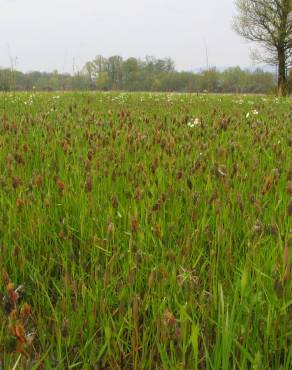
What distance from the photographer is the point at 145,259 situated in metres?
2.08

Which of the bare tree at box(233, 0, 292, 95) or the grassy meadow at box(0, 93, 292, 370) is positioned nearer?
the grassy meadow at box(0, 93, 292, 370)

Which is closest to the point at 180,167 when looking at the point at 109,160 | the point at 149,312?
the point at 109,160

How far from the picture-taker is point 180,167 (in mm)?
3664

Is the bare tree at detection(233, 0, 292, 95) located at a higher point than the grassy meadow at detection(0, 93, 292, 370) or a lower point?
higher

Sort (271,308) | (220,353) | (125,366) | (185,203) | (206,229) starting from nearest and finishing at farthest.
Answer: (220,353)
(125,366)
(271,308)
(206,229)
(185,203)

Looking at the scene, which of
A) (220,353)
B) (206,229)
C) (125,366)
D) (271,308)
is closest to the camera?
(220,353)

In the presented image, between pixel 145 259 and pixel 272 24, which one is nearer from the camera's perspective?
pixel 145 259

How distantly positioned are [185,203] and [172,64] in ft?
389

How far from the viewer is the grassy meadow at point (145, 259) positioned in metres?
1.47

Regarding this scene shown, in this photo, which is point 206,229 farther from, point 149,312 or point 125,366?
point 125,366

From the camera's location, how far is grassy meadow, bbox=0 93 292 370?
57.9 inches

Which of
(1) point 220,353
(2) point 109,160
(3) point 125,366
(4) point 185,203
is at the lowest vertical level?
(3) point 125,366

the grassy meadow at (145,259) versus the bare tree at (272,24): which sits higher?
the bare tree at (272,24)

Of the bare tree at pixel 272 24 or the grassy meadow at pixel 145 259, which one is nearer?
the grassy meadow at pixel 145 259
